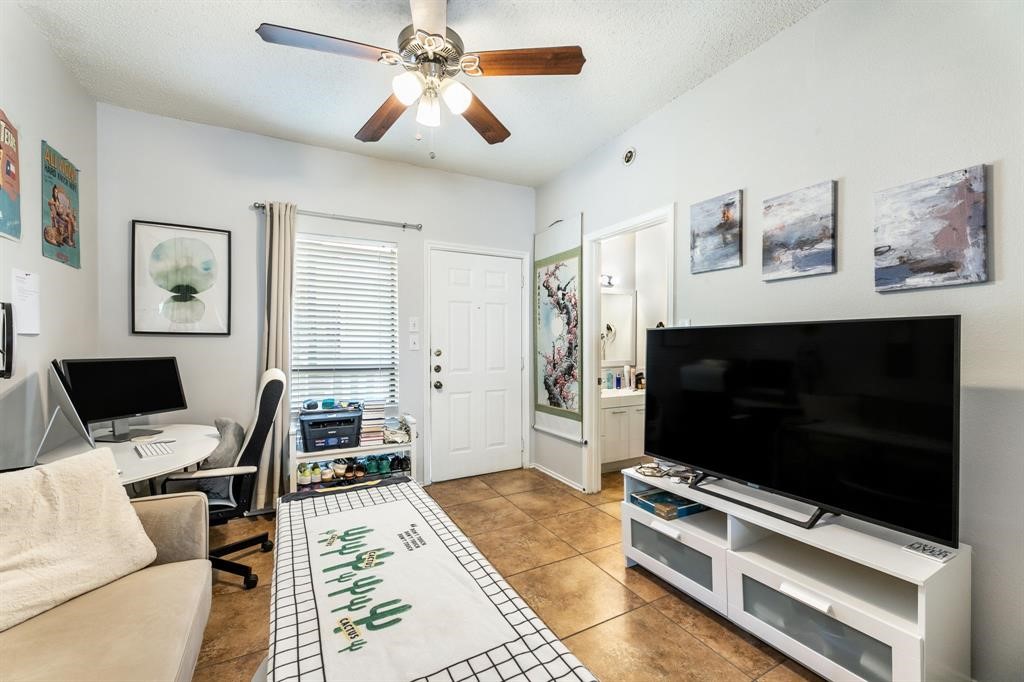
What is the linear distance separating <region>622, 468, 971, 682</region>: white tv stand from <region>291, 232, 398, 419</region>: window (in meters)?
2.52

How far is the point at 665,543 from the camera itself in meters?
2.25

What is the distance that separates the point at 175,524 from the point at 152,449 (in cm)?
71

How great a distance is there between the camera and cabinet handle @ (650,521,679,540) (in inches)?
83.5

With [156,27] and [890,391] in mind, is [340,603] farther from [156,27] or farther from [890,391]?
[156,27]

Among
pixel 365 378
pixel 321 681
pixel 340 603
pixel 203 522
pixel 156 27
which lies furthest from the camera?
pixel 365 378

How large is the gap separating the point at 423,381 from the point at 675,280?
226 centimetres

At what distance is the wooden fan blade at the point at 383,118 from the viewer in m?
2.13

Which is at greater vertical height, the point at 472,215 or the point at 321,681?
the point at 472,215

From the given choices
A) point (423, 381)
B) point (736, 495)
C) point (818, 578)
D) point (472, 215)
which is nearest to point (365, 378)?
point (423, 381)

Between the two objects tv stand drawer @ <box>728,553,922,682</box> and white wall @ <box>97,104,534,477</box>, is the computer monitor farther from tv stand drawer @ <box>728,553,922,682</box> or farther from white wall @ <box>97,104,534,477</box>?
tv stand drawer @ <box>728,553,922,682</box>

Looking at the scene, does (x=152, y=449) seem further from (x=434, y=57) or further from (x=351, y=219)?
(x=434, y=57)

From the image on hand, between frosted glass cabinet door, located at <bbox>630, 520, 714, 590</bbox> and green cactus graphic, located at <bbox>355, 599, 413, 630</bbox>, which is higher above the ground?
green cactus graphic, located at <bbox>355, 599, 413, 630</bbox>

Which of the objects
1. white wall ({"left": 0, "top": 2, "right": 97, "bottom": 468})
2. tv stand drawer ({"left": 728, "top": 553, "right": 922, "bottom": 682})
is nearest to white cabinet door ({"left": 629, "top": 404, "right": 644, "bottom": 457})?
tv stand drawer ({"left": 728, "top": 553, "right": 922, "bottom": 682})

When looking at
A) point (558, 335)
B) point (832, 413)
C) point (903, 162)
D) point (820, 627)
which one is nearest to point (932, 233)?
point (903, 162)
